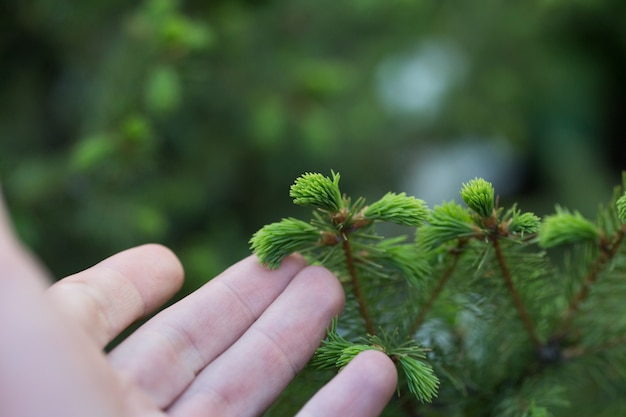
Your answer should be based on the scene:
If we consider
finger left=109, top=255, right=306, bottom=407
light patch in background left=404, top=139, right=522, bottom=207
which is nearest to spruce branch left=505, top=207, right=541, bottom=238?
finger left=109, top=255, right=306, bottom=407

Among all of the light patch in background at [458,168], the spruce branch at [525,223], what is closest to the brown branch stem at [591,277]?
the spruce branch at [525,223]

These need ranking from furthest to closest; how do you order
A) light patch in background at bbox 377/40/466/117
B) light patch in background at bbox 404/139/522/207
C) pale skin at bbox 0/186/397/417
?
1. light patch in background at bbox 404/139/522/207
2. light patch in background at bbox 377/40/466/117
3. pale skin at bbox 0/186/397/417

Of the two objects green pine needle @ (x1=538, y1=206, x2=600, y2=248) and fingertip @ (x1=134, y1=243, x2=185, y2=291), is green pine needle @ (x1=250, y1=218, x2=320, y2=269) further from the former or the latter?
green pine needle @ (x1=538, y1=206, x2=600, y2=248)

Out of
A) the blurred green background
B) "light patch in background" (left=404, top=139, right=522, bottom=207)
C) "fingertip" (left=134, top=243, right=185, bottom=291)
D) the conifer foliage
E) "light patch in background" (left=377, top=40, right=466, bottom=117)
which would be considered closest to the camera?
the conifer foliage

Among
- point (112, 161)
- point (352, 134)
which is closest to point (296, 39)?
point (352, 134)

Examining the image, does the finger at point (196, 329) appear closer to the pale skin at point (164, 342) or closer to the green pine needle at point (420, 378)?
the pale skin at point (164, 342)

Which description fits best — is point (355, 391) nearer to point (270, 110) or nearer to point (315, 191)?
point (315, 191)

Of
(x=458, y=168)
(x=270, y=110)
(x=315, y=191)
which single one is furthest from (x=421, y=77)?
(x=315, y=191)

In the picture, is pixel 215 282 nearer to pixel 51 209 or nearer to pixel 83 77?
pixel 51 209
